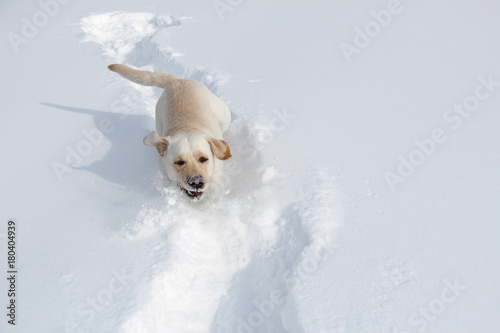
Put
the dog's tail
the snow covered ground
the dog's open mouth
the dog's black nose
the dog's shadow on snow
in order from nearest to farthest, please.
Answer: the snow covered ground < the dog's black nose < the dog's open mouth < the dog's shadow on snow < the dog's tail

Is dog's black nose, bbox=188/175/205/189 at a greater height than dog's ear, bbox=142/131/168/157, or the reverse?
dog's black nose, bbox=188/175/205/189

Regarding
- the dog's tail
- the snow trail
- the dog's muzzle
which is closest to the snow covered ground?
the snow trail

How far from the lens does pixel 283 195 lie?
3.32 meters

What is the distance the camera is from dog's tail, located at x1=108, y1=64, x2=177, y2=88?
15.2ft

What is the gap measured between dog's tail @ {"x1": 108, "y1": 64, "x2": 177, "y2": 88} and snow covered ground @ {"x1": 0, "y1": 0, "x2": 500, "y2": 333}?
49cm

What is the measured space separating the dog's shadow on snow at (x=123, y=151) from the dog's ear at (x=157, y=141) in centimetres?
37

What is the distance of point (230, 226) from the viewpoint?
3.29 metres

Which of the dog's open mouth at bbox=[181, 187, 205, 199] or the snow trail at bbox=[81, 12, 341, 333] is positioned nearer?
the snow trail at bbox=[81, 12, 341, 333]

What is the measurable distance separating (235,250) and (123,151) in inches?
74.6

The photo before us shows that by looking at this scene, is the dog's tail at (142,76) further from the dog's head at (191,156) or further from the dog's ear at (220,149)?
the dog's ear at (220,149)

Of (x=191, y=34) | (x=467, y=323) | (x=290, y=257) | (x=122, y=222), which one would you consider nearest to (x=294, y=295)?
(x=290, y=257)

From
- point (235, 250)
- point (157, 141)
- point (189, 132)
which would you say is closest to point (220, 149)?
point (189, 132)

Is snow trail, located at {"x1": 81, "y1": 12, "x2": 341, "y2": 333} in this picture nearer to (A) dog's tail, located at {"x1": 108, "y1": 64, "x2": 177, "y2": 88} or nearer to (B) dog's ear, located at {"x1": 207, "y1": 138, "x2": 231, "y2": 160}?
(B) dog's ear, located at {"x1": 207, "y1": 138, "x2": 231, "y2": 160}

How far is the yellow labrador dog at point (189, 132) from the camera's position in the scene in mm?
3508
